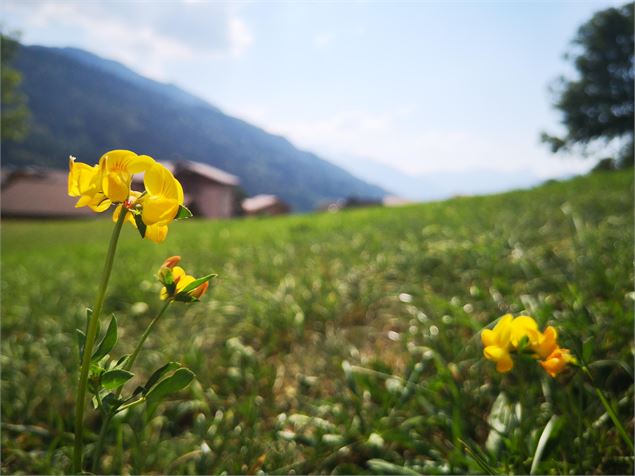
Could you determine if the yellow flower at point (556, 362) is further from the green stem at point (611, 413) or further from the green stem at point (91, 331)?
the green stem at point (91, 331)

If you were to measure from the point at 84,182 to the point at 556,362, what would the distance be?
76cm

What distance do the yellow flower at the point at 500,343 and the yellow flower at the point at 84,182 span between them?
636mm

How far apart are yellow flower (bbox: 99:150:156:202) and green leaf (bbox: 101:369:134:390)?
0.65 feet

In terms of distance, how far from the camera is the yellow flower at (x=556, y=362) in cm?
67

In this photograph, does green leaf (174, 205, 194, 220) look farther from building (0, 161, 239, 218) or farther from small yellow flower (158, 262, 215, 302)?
building (0, 161, 239, 218)

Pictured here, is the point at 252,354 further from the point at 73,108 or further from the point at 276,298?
the point at 73,108

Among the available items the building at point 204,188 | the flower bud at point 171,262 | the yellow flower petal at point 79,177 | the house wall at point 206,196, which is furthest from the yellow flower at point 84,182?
the house wall at point 206,196

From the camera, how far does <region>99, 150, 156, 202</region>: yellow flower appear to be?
1.41ft

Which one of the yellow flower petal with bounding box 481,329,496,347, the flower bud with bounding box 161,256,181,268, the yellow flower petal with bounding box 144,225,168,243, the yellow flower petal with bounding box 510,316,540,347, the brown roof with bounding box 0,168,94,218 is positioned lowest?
the brown roof with bounding box 0,168,94,218

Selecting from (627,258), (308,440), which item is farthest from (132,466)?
(627,258)

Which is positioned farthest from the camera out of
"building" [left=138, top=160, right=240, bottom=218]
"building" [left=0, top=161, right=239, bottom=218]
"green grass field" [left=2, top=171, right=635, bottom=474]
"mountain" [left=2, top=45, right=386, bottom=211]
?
"building" [left=0, top=161, right=239, bottom=218]

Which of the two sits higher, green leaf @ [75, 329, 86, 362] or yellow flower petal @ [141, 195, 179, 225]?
yellow flower petal @ [141, 195, 179, 225]

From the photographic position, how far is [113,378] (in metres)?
0.46

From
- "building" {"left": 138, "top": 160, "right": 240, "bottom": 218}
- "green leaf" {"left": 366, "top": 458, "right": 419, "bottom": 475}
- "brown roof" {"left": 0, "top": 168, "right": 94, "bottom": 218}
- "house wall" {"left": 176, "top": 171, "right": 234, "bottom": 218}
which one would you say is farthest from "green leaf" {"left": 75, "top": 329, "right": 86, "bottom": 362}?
"brown roof" {"left": 0, "top": 168, "right": 94, "bottom": 218}
